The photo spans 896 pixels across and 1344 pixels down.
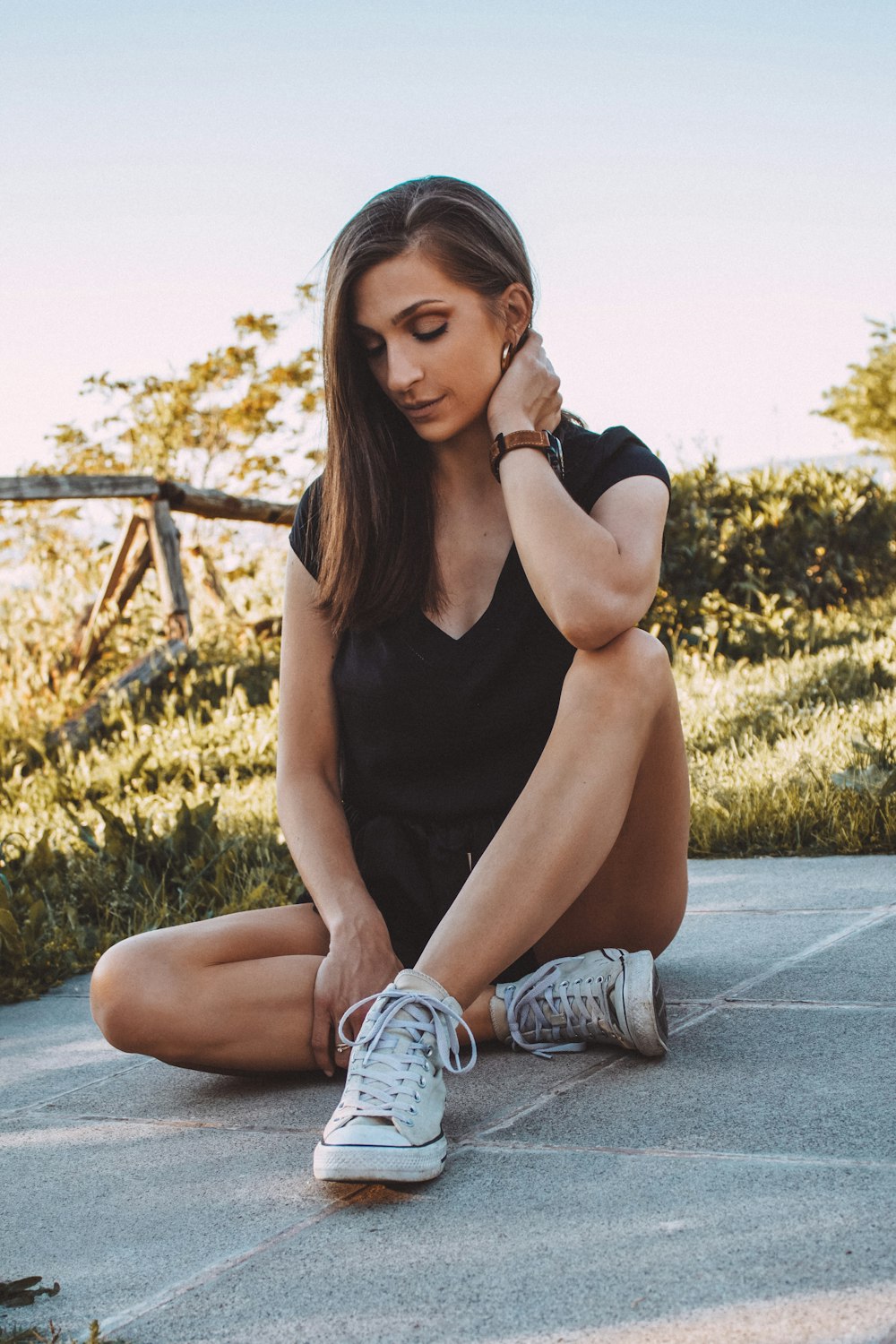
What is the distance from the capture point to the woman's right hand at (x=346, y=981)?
7.28 feet

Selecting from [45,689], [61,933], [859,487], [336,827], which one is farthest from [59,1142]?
[859,487]

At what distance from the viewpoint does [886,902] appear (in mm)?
3135

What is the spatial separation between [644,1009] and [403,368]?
1173 mm

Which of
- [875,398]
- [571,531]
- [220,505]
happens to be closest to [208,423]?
[220,505]

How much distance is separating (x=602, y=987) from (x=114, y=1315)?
973mm

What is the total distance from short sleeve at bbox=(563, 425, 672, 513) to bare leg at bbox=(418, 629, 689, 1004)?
357 mm

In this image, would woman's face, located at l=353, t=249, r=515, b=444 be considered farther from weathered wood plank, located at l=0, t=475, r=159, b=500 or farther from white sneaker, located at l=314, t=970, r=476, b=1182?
weathered wood plank, located at l=0, t=475, r=159, b=500

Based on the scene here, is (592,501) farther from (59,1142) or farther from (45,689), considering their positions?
(45,689)

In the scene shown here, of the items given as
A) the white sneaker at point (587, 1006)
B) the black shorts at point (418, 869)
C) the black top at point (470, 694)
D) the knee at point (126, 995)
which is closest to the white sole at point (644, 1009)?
the white sneaker at point (587, 1006)

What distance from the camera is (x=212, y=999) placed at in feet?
7.16

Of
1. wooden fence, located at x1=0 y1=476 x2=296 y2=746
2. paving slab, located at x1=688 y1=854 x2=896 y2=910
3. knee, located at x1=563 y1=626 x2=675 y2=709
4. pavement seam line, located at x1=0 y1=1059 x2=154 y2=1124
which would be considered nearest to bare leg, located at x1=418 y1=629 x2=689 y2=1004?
knee, located at x1=563 y1=626 x2=675 y2=709

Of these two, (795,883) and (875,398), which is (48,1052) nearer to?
(795,883)

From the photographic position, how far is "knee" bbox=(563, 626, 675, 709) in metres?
2.13

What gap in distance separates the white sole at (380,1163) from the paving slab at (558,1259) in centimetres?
3
